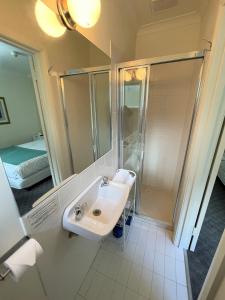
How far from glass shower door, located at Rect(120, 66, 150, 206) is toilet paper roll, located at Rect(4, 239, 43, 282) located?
139 cm

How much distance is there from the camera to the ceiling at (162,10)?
1580mm

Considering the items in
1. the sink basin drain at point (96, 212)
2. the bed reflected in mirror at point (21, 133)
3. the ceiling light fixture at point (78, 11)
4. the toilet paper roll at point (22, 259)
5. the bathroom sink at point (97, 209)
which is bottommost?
the sink basin drain at point (96, 212)

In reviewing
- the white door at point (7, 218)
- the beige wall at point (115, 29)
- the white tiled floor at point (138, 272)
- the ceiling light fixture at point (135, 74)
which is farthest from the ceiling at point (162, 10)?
the white tiled floor at point (138, 272)

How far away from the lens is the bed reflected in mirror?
24.8 inches

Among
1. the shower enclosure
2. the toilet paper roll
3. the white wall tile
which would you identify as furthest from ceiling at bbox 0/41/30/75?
the white wall tile

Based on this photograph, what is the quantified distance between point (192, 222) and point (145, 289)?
30.3 inches

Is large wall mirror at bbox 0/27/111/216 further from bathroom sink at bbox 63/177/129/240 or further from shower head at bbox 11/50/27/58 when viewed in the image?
bathroom sink at bbox 63/177/129/240

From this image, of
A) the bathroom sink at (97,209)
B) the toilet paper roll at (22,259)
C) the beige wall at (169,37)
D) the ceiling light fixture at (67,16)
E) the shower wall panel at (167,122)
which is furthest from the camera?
the shower wall panel at (167,122)

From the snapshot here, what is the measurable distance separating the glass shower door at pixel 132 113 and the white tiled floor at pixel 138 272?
0.93 m

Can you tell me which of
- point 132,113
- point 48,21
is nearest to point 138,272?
point 132,113

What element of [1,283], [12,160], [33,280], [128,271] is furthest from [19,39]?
[128,271]

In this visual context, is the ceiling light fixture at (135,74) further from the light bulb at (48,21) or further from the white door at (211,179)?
the white door at (211,179)

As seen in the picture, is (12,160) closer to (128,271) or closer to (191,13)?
(128,271)

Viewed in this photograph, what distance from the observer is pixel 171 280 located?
4.35 feet
